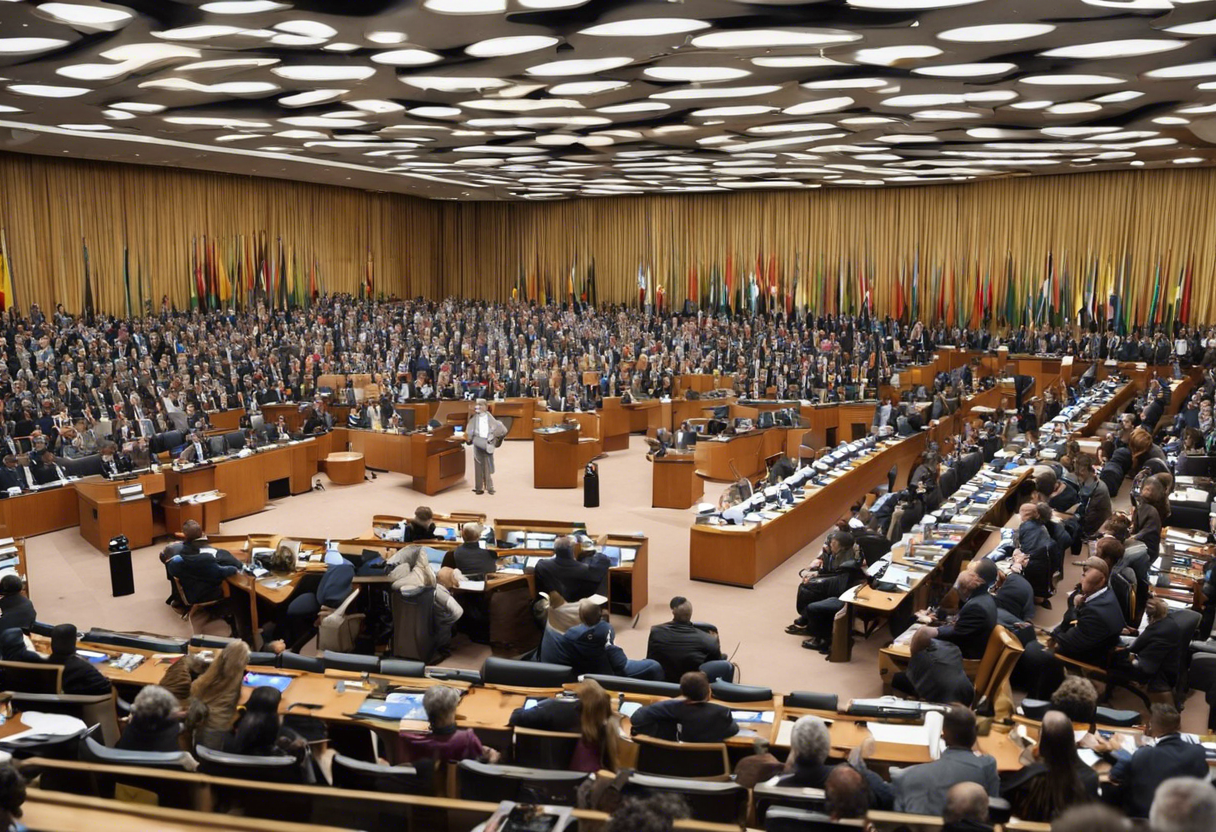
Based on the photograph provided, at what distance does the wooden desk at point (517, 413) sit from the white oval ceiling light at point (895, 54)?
31.8 ft

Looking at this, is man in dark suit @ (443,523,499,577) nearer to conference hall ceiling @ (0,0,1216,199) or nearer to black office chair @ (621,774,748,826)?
black office chair @ (621,774,748,826)

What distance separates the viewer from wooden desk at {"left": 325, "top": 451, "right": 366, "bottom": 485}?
619 inches

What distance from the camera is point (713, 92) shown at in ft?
45.8

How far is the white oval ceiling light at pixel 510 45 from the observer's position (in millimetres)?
10773

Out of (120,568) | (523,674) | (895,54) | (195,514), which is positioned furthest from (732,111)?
(523,674)

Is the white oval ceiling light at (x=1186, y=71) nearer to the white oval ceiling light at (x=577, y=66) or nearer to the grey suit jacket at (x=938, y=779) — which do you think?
the white oval ceiling light at (x=577, y=66)

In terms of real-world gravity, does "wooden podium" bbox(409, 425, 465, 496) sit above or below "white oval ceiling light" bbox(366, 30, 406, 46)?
below

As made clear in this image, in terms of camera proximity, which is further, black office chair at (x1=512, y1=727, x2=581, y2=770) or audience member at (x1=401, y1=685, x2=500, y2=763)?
black office chair at (x1=512, y1=727, x2=581, y2=770)

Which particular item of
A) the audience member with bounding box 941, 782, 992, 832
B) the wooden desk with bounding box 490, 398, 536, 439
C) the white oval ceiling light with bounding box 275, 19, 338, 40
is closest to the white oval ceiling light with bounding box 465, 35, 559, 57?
the white oval ceiling light with bounding box 275, 19, 338, 40

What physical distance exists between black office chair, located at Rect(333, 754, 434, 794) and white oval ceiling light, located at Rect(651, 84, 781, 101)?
1074 cm

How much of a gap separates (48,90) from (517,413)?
929 centimetres

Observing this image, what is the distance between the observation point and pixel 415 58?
11.7m

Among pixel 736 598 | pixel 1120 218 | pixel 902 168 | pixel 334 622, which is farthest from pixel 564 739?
pixel 1120 218

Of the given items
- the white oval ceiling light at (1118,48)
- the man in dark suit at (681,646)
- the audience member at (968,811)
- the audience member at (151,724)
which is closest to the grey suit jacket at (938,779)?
the audience member at (968,811)
